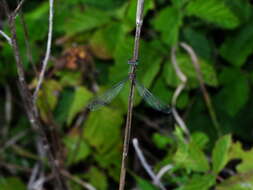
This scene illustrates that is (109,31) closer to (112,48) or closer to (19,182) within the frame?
(112,48)

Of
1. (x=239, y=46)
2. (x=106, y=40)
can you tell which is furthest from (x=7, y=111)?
Result: (x=239, y=46)

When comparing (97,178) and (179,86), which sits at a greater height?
(179,86)

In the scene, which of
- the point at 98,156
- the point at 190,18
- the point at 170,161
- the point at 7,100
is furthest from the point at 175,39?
the point at 7,100

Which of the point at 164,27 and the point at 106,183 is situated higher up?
the point at 164,27

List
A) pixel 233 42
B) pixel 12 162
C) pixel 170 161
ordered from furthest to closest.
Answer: pixel 12 162, pixel 233 42, pixel 170 161

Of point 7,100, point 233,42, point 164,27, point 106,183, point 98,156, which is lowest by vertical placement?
point 106,183

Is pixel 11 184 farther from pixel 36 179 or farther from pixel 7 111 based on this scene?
pixel 7 111

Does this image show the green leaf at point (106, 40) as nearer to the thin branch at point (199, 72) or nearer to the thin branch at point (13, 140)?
the thin branch at point (199, 72)
